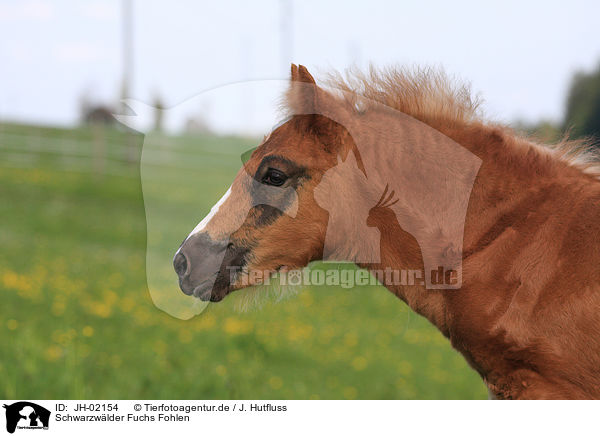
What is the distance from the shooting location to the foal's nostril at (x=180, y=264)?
82.2 inches

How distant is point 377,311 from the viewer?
28.8 ft

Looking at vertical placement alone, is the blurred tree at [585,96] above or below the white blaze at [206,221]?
below

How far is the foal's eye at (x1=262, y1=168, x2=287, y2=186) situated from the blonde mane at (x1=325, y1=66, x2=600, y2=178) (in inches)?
17.0

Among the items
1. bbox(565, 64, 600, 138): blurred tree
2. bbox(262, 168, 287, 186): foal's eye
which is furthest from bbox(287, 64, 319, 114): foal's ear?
bbox(565, 64, 600, 138): blurred tree

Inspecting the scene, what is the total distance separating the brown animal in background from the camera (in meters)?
2.04

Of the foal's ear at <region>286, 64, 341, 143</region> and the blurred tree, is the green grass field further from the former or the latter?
the blurred tree

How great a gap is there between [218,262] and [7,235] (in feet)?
33.7

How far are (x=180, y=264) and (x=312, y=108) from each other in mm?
812

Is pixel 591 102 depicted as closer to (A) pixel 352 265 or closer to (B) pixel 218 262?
(A) pixel 352 265

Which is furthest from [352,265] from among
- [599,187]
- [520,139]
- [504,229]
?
[599,187]
